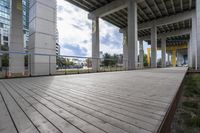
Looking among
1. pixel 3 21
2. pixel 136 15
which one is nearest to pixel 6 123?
pixel 136 15

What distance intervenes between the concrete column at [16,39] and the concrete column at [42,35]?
97cm

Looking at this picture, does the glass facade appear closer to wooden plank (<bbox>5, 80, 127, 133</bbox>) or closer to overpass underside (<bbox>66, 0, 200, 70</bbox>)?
overpass underside (<bbox>66, 0, 200, 70</bbox>)

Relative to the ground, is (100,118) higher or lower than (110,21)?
lower

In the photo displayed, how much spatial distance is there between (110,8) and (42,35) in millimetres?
9035

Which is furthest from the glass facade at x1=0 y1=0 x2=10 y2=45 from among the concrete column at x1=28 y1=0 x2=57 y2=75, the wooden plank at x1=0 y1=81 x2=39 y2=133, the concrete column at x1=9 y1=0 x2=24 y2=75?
the wooden plank at x1=0 y1=81 x2=39 y2=133

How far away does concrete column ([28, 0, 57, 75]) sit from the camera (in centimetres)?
568

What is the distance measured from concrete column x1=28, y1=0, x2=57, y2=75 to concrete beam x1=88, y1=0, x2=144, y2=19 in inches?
297

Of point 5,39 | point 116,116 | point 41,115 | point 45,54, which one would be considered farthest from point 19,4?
point 5,39

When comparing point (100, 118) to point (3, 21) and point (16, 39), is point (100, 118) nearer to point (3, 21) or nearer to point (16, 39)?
point (16, 39)

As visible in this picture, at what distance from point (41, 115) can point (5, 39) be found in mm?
34446

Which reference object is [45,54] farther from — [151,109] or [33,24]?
[151,109]

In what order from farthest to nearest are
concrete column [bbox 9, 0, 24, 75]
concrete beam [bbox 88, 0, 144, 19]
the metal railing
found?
concrete beam [bbox 88, 0, 144, 19]
concrete column [bbox 9, 0, 24, 75]
the metal railing

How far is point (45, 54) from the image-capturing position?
568 cm

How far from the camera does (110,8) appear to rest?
12.7 m
